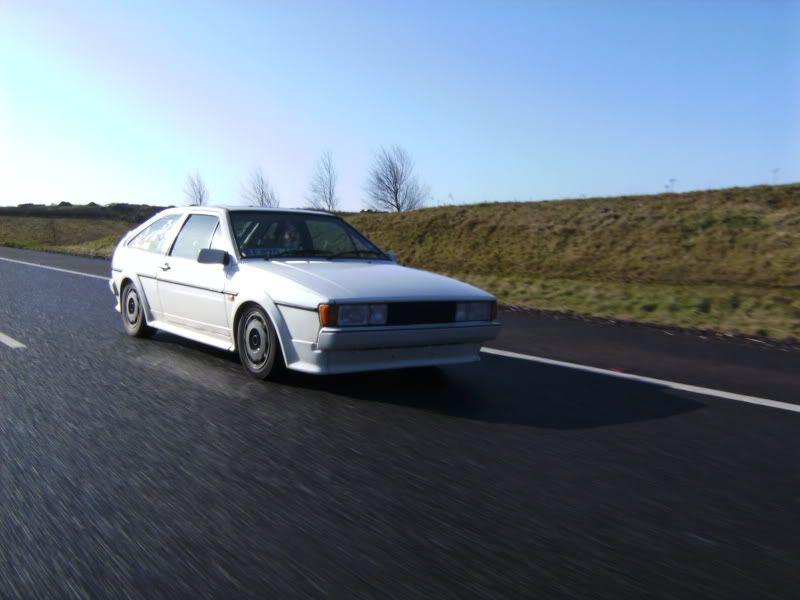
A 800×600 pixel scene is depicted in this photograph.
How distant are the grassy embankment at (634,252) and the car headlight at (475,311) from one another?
4.47 meters

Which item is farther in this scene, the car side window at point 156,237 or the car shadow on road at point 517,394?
the car side window at point 156,237

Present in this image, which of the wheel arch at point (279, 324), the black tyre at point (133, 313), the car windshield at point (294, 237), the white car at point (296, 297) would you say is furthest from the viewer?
the black tyre at point (133, 313)

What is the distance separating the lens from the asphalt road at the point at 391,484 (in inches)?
106

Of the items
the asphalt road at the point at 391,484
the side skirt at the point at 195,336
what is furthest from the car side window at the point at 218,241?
the asphalt road at the point at 391,484

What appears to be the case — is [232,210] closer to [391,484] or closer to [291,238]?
[291,238]

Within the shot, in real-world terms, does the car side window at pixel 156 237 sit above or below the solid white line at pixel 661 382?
above

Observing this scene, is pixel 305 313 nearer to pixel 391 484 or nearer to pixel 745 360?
pixel 391 484

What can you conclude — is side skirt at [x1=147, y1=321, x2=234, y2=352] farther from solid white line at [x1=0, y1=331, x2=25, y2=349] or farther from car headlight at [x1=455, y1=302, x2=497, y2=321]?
car headlight at [x1=455, y1=302, x2=497, y2=321]

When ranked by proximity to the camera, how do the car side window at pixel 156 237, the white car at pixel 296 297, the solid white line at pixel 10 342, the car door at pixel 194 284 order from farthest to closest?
the car side window at pixel 156 237 → the solid white line at pixel 10 342 → the car door at pixel 194 284 → the white car at pixel 296 297

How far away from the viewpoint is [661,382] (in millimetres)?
6070

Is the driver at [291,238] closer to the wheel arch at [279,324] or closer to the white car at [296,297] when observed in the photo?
the white car at [296,297]

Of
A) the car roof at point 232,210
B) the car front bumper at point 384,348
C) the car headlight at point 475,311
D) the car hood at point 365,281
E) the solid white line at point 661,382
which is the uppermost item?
the car roof at point 232,210

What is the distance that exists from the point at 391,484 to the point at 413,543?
2.22 ft

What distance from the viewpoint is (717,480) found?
375 cm
